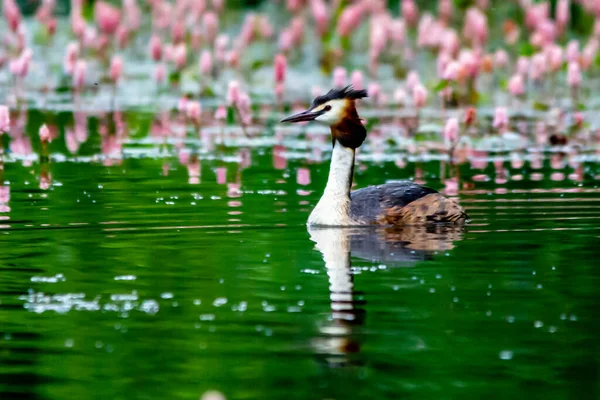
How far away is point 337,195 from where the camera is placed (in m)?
12.1

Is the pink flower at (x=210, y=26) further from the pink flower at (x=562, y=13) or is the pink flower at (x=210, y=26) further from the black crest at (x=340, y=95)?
the black crest at (x=340, y=95)

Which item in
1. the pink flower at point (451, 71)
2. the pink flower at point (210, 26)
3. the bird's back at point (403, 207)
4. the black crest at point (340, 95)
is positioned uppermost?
the pink flower at point (210, 26)

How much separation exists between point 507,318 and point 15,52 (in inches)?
751

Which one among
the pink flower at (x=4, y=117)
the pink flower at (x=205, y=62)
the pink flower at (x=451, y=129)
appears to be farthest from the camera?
the pink flower at (x=205, y=62)

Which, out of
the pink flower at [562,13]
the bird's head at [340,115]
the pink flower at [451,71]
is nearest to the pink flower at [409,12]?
the pink flower at [562,13]

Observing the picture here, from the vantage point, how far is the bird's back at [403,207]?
1197 centimetres

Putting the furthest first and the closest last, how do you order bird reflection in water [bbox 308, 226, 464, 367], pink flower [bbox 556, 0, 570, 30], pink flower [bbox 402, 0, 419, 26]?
pink flower [bbox 402, 0, 419, 26]
pink flower [bbox 556, 0, 570, 30]
bird reflection in water [bbox 308, 226, 464, 367]

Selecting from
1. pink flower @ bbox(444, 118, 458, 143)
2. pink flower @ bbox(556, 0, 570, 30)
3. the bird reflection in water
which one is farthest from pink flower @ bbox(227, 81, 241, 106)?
pink flower @ bbox(556, 0, 570, 30)

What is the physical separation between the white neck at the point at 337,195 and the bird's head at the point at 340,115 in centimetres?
9

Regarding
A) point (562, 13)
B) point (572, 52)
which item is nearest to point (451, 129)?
point (572, 52)

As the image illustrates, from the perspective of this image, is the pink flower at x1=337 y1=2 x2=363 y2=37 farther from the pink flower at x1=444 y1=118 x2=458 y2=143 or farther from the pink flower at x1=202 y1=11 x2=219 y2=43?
the pink flower at x1=444 y1=118 x2=458 y2=143

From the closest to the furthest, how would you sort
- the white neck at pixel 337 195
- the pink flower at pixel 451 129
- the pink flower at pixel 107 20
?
the white neck at pixel 337 195
the pink flower at pixel 451 129
the pink flower at pixel 107 20

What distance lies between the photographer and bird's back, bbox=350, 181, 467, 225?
11969 mm

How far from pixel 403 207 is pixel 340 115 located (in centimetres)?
93
